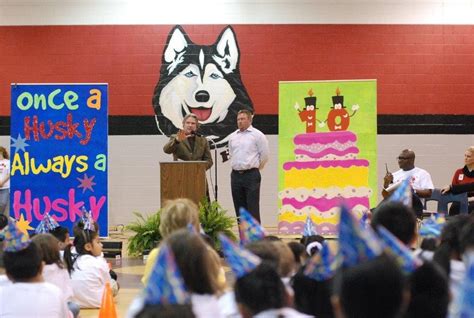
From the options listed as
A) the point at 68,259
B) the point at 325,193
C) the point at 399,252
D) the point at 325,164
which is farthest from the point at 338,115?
the point at 399,252

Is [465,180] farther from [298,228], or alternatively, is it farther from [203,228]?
[203,228]

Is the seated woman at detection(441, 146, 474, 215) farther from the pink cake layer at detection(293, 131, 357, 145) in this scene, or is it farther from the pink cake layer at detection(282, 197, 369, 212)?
the pink cake layer at detection(293, 131, 357, 145)

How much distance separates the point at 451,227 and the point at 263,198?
8.09m

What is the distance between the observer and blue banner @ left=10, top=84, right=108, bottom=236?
346 inches

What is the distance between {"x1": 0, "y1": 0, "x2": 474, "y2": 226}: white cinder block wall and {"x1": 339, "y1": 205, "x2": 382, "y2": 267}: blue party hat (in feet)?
31.9

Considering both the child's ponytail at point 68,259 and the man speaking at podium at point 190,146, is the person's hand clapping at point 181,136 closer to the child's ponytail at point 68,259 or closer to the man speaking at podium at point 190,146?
the man speaking at podium at point 190,146

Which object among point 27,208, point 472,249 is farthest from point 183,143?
point 472,249

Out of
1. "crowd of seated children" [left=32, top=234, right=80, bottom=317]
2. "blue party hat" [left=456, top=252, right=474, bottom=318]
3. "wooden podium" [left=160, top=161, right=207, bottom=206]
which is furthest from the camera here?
"wooden podium" [left=160, top=161, right=207, bottom=206]

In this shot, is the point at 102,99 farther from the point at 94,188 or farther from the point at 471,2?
the point at 471,2

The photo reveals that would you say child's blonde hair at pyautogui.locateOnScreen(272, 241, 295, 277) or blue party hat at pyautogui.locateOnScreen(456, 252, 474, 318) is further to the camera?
child's blonde hair at pyautogui.locateOnScreen(272, 241, 295, 277)

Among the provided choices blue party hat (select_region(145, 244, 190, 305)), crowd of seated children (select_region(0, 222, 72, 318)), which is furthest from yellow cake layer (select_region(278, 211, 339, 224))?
blue party hat (select_region(145, 244, 190, 305))

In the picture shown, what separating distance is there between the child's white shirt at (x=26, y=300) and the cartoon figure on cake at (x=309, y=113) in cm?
615

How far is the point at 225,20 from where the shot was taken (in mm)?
11391

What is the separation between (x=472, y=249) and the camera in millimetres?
2984
